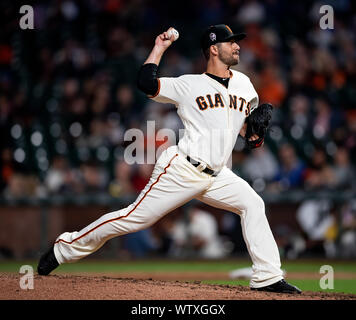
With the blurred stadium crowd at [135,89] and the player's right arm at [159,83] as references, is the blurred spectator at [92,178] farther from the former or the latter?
the player's right arm at [159,83]

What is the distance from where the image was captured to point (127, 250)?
9914mm

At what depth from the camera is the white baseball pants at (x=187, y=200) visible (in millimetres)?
4887

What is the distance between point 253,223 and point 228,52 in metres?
1.32

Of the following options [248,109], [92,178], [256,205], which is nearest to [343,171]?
[92,178]

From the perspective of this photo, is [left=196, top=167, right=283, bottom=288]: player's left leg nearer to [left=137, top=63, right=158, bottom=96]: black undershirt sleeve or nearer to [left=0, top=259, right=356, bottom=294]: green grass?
[left=137, top=63, right=158, bottom=96]: black undershirt sleeve

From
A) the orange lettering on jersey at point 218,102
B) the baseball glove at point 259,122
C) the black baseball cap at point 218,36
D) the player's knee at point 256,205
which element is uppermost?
the black baseball cap at point 218,36

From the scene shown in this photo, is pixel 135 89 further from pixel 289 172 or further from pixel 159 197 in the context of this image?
pixel 159 197

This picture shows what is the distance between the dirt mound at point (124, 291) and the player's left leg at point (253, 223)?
0.17 meters

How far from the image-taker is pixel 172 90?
4.93 m

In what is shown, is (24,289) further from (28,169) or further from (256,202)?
(28,169)

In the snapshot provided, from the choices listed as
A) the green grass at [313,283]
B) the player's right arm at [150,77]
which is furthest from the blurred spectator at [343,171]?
the player's right arm at [150,77]
